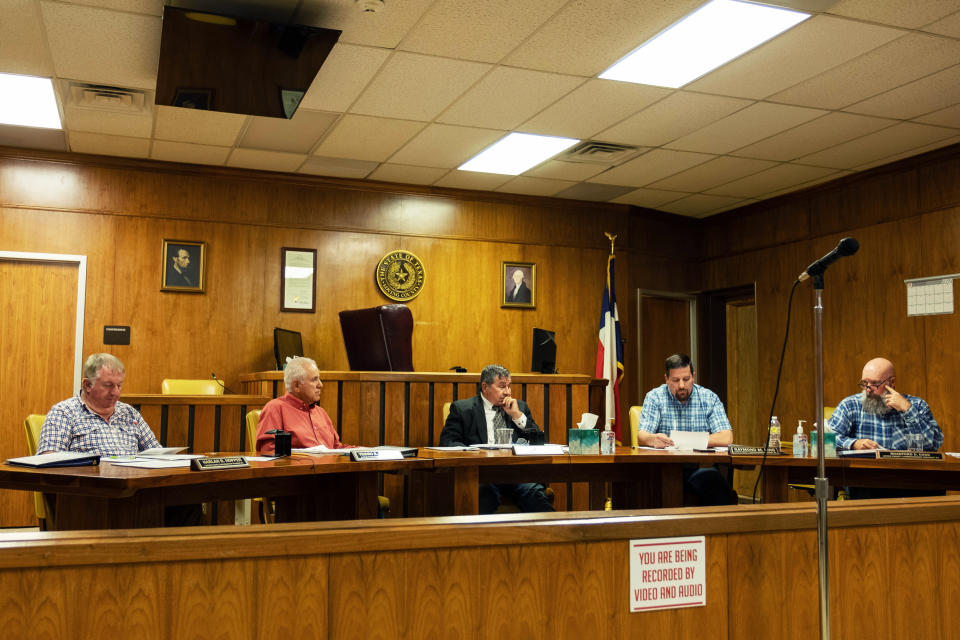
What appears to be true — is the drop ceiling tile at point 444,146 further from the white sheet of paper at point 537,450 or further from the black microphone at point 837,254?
the black microphone at point 837,254

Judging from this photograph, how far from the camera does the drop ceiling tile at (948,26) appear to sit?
4.02 m

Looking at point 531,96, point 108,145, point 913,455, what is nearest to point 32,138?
point 108,145

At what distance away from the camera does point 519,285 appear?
7.73m

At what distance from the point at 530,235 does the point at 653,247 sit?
132cm

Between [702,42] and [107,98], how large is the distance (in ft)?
11.5

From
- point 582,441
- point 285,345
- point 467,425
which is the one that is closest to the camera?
point 582,441

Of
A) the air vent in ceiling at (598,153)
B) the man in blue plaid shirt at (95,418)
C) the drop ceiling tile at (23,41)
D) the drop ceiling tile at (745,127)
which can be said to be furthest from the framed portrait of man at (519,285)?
the man in blue plaid shirt at (95,418)

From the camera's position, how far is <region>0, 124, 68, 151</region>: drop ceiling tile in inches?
233

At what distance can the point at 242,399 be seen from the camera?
5.19m

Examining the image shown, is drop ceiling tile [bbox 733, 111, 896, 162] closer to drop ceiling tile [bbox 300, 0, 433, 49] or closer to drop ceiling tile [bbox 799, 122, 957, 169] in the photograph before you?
drop ceiling tile [bbox 799, 122, 957, 169]

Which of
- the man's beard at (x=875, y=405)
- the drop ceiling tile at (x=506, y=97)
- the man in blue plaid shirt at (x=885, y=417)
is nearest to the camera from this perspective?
the man in blue plaid shirt at (x=885, y=417)

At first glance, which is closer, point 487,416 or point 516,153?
point 487,416

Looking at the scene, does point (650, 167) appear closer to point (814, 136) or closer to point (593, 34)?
point (814, 136)

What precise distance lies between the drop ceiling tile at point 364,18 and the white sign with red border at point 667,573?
3.07 metres
